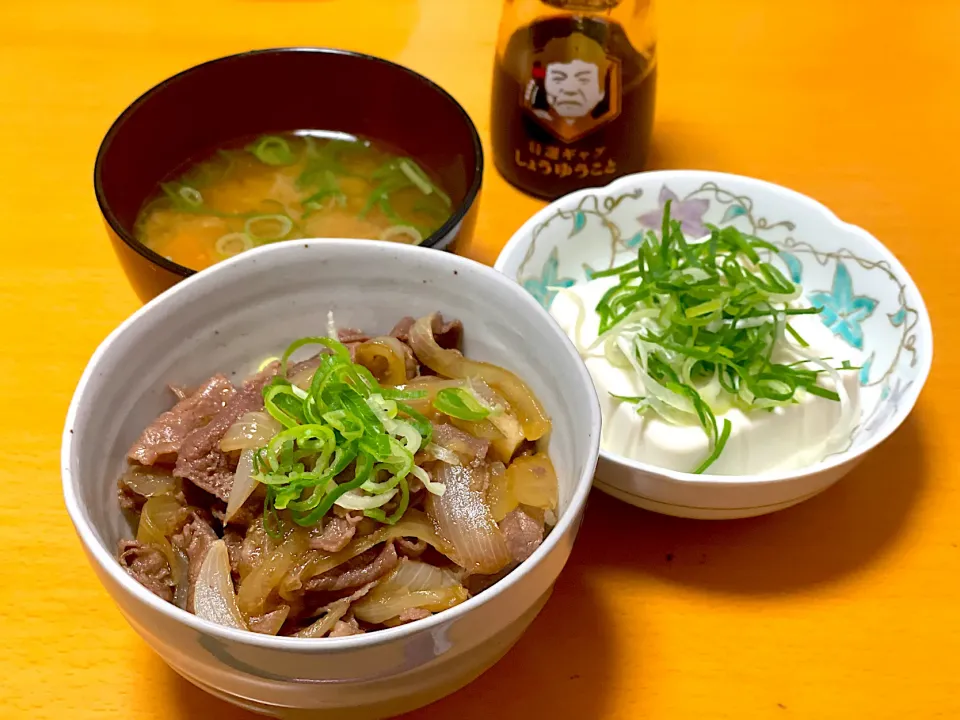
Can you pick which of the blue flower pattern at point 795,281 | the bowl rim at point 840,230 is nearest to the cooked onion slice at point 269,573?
the bowl rim at point 840,230

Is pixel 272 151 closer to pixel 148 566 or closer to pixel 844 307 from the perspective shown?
pixel 148 566

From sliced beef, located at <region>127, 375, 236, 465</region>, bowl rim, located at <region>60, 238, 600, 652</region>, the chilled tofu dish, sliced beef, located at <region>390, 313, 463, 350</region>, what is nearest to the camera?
bowl rim, located at <region>60, 238, 600, 652</region>

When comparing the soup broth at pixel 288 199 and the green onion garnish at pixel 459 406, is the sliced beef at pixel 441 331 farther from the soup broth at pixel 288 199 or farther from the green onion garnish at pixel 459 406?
the soup broth at pixel 288 199

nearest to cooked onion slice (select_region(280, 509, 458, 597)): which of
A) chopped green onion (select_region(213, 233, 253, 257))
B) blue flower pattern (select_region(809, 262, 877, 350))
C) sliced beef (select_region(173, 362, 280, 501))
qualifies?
sliced beef (select_region(173, 362, 280, 501))

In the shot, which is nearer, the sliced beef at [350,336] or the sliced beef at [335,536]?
the sliced beef at [335,536]

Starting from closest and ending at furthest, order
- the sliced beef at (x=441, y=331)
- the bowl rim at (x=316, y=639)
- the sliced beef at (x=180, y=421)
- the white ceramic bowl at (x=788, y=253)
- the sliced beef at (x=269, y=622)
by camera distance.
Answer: the bowl rim at (x=316, y=639)
the sliced beef at (x=269, y=622)
the sliced beef at (x=180, y=421)
the sliced beef at (x=441, y=331)
the white ceramic bowl at (x=788, y=253)

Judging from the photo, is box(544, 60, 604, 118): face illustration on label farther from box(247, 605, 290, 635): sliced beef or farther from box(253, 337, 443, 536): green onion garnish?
box(247, 605, 290, 635): sliced beef

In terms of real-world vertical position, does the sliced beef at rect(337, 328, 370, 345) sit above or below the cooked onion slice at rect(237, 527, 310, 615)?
above

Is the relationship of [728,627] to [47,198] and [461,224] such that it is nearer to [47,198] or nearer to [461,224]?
[461,224]

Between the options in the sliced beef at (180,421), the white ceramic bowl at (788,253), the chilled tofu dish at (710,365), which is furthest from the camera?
the white ceramic bowl at (788,253)
